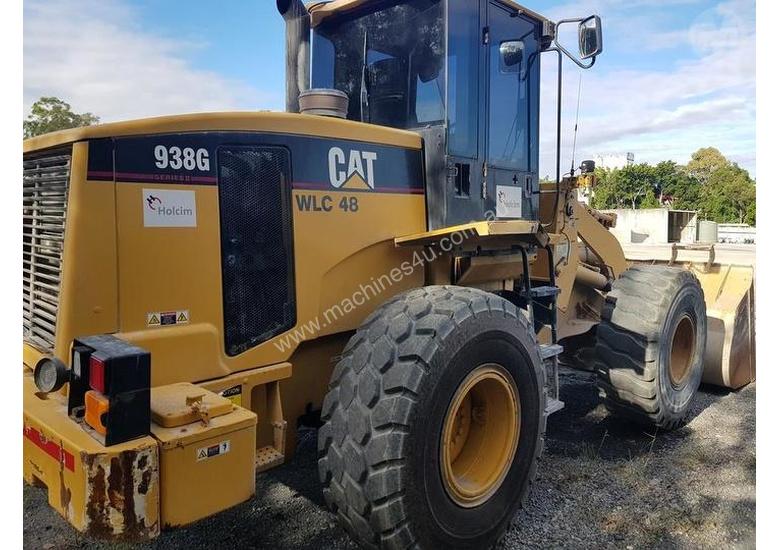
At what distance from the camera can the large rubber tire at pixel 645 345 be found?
4.59 meters

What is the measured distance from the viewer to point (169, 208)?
2596 mm

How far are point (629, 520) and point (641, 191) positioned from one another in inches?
1999

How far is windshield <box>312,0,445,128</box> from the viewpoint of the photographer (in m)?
3.68

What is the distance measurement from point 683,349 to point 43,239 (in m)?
5.18

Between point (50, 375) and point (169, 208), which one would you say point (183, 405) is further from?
point (169, 208)

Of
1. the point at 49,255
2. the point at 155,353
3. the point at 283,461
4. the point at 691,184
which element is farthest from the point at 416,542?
the point at 691,184

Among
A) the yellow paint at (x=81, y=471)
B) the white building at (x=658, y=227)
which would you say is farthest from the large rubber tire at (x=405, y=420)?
the white building at (x=658, y=227)

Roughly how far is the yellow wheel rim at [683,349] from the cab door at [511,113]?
1.90 meters

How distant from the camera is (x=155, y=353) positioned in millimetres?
2557

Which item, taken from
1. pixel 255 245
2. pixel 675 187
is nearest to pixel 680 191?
pixel 675 187

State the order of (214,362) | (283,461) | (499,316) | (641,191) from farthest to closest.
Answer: (641,191)
(499,316)
(283,461)
(214,362)

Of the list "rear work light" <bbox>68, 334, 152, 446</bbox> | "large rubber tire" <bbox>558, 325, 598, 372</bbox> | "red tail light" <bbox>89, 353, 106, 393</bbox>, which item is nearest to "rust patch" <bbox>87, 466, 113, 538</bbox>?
"rear work light" <bbox>68, 334, 152, 446</bbox>

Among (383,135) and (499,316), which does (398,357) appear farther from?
(383,135)

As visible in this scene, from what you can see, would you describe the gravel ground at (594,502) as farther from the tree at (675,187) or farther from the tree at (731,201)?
the tree at (675,187)
